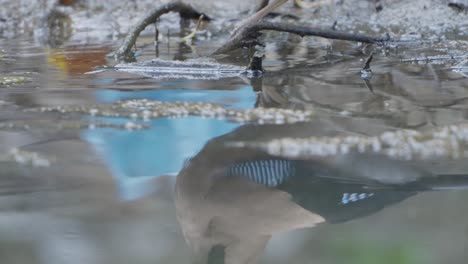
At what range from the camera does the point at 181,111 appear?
179cm

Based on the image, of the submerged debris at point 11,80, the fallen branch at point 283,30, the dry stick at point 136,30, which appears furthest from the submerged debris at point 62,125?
the dry stick at point 136,30

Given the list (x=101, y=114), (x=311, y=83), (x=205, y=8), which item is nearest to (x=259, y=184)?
(x=101, y=114)

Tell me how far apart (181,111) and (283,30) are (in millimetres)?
1000

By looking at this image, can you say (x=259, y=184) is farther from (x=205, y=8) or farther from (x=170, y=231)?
(x=205, y=8)

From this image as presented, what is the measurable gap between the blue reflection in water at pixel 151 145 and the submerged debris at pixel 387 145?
116 millimetres

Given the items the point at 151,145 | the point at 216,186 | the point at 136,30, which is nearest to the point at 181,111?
the point at 151,145

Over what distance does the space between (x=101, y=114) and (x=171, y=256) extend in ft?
2.68

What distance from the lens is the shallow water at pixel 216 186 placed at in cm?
106

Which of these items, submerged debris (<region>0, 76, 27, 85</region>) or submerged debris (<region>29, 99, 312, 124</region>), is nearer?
submerged debris (<region>29, 99, 312, 124</region>)

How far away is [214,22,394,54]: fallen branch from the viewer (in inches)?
104

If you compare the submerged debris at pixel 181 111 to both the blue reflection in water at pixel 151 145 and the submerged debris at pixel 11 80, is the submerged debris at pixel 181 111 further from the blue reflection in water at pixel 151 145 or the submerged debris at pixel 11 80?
the submerged debris at pixel 11 80

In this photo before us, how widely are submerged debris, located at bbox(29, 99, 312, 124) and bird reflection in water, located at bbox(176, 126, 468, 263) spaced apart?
0.25 metres

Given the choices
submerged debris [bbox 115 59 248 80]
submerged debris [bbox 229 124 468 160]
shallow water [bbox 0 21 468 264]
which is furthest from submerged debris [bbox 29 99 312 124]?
submerged debris [bbox 115 59 248 80]

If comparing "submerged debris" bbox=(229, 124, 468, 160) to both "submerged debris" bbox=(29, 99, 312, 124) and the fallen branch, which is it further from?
the fallen branch
